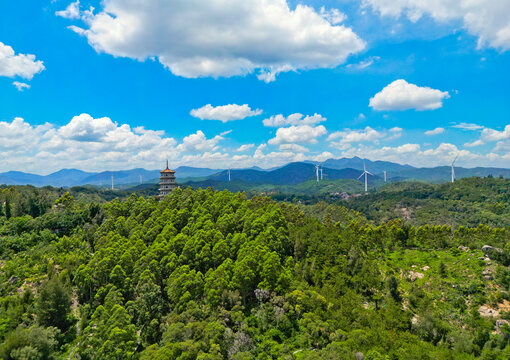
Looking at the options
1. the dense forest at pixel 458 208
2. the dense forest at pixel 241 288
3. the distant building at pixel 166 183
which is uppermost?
the distant building at pixel 166 183

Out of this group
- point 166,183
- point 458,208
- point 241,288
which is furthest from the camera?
point 458,208

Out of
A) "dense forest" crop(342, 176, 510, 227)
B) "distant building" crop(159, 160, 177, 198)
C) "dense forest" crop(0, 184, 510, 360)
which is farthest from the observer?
"dense forest" crop(342, 176, 510, 227)

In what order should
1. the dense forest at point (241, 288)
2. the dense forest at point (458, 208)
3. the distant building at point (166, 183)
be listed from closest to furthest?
the dense forest at point (241, 288)
the distant building at point (166, 183)
the dense forest at point (458, 208)

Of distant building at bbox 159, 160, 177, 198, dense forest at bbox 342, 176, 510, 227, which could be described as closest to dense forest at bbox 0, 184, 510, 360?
distant building at bbox 159, 160, 177, 198

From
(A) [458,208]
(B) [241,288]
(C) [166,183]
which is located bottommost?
(A) [458,208]

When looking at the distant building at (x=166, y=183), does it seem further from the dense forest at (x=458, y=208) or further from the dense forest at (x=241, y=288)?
the dense forest at (x=458, y=208)

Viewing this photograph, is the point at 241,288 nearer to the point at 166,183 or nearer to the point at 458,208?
the point at 166,183

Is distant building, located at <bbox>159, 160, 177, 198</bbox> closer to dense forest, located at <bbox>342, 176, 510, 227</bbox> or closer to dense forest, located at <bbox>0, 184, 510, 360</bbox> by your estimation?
dense forest, located at <bbox>0, 184, 510, 360</bbox>

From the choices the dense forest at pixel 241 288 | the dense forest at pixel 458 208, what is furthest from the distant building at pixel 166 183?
the dense forest at pixel 458 208

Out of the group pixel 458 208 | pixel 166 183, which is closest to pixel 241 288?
A: pixel 166 183

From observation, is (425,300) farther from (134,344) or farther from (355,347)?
(134,344)
